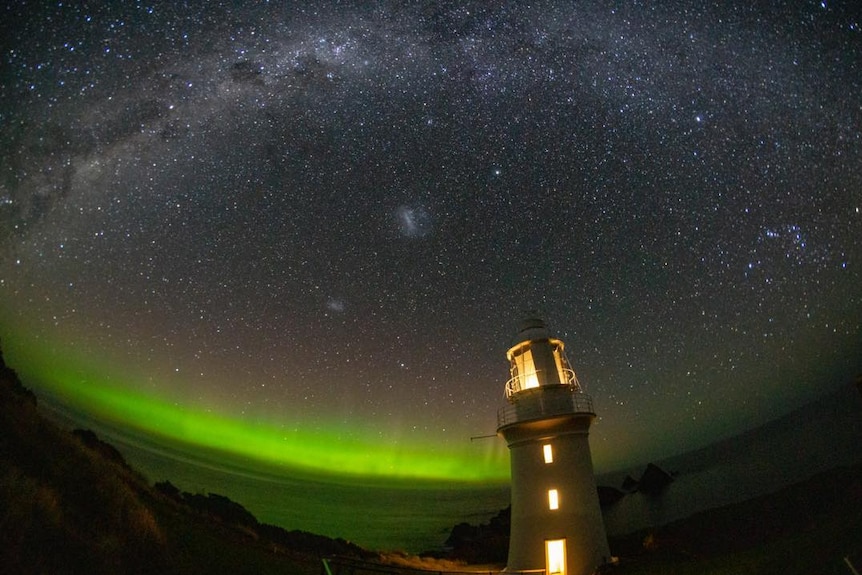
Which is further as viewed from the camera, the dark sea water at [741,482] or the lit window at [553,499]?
the dark sea water at [741,482]

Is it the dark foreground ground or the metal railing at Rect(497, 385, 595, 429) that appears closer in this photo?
the dark foreground ground

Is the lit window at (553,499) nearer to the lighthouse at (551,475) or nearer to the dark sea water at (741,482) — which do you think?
the lighthouse at (551,475)

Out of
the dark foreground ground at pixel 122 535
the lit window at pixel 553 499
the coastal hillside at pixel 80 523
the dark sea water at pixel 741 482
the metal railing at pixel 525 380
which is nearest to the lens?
the coastal hillside at pixel 80 523

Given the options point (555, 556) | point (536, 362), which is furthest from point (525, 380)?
point (555, 556)

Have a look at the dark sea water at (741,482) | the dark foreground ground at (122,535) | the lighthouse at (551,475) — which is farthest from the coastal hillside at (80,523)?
the dark sea water at (741,482)

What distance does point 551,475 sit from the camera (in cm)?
1356

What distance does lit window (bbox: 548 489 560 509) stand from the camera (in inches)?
523

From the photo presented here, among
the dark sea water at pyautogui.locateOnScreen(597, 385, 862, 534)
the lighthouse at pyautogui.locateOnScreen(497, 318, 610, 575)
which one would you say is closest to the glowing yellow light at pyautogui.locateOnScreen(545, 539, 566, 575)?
the lighthouse at pyautogui.locateOnScreen(497, 318, 610, 575)

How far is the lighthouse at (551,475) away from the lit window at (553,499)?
0.09ft

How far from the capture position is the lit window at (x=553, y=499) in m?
13.3

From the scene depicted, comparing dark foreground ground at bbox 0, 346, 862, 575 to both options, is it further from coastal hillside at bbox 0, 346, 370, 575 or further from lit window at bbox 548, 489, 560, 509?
lit window at bbox 548, 489, 560, 509

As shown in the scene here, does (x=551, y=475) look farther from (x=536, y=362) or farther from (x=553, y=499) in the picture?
(x=536, y=362)

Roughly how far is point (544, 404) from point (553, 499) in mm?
2783

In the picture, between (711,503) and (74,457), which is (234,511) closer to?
(74,457)
